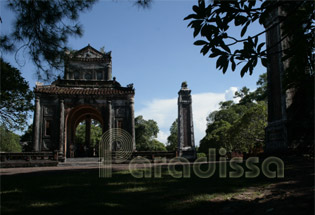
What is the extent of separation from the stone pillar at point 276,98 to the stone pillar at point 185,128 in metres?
8.21

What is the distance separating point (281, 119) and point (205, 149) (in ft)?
114

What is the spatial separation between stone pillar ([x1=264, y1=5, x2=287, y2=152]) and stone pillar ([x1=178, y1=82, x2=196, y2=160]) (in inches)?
323

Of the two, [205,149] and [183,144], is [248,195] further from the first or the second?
[205,149]

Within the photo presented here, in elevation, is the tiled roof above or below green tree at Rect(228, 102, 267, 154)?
above

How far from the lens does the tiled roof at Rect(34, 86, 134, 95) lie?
2393cm

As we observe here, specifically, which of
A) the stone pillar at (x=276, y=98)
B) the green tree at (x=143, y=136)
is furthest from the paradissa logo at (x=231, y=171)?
the green tree at (x=143, y=136)

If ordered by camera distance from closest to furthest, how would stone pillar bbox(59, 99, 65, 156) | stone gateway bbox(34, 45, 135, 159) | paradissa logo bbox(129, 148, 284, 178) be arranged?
paradissa logo bbox(129, 148, 284, 178)
stone pillar bbox(59, 99, 65, 156)
stone gateway bbox(34, 45, 135, 159)

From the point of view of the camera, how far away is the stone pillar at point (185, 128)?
19578mm

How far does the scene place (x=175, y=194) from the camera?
4594 mm

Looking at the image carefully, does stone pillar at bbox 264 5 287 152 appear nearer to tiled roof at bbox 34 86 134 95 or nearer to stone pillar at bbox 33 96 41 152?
tiled roof at bbox 34 86 134 95

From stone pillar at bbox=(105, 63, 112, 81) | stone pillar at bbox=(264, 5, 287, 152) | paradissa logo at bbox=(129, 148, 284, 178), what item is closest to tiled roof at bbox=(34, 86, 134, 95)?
stone pillar at bbox=(105, 63, 112, 81)

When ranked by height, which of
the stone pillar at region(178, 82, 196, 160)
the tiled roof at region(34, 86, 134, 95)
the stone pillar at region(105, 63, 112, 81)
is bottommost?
the stone pillar at region(178, 82, 196, 160)

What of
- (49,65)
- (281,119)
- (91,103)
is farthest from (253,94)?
(49,65)

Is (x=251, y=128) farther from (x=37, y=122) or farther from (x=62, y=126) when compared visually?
(x=37, y=122)
